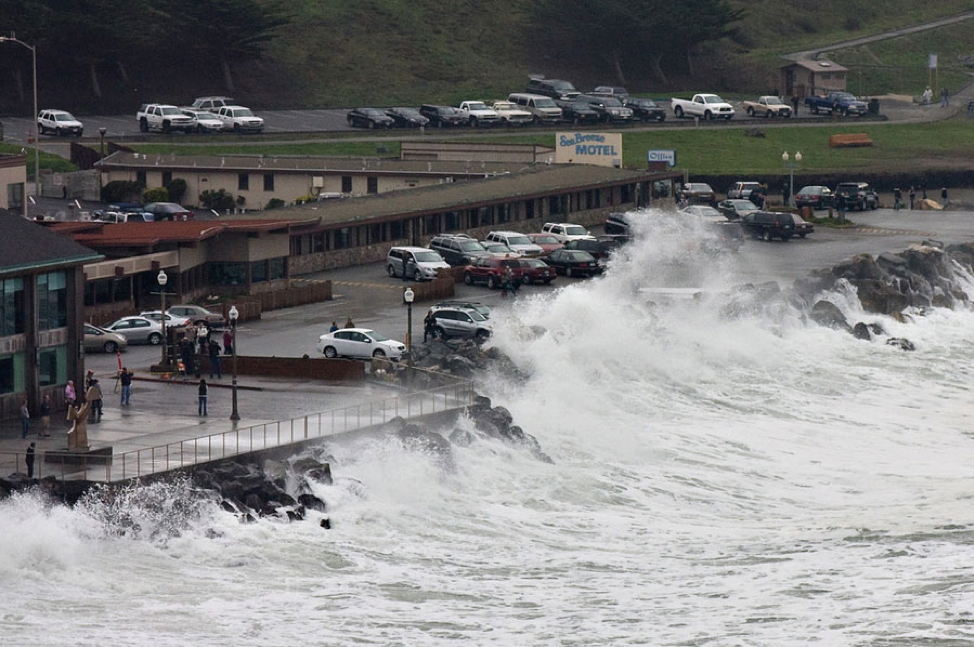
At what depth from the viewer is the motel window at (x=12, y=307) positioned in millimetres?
48438

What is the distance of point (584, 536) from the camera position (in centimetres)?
4628

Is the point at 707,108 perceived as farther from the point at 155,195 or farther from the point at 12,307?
the point at 12,307

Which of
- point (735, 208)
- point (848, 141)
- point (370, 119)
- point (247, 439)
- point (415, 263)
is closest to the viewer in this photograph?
point (247, 439)

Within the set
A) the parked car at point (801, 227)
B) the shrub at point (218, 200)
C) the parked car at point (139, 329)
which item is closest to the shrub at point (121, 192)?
the shrub at point (218, 200)

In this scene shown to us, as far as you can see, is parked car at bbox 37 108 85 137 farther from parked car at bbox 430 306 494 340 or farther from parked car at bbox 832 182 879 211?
parked car at bbox 430 306 494 340

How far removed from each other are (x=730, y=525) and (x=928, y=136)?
80.9 meters

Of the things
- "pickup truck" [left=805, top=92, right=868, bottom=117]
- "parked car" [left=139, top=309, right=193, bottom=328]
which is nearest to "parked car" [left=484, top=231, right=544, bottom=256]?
"parked car" [left=139, top=309, right=193, bottom=328]

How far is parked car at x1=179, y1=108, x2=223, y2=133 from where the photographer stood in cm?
11275

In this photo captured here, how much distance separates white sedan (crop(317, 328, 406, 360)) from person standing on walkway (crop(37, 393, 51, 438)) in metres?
11.3

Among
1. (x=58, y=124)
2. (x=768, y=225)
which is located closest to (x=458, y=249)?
(x=768, y=225)

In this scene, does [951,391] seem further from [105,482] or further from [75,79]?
[75,79]

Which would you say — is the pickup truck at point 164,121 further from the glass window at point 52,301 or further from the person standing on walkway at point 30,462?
the person standing on walkway at point 30,462

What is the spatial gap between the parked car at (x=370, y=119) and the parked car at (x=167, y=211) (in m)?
33.6

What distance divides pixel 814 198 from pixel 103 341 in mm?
50322
